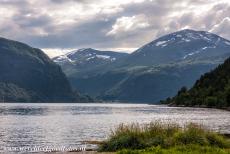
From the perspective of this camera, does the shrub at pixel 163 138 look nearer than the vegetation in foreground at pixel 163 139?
No

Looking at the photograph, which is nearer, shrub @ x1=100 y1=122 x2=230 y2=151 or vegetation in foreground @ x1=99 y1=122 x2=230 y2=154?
vegetation in foreground @ x1=99 y1=122 x2=230 y2=154

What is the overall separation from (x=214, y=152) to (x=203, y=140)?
8859 millimetres

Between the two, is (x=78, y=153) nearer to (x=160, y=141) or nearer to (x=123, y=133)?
(x=123, y=133)

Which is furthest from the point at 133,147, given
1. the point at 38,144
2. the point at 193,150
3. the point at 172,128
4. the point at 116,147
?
the point at 38,144

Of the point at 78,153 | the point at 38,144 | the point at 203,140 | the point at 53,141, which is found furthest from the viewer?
the point at 53,141

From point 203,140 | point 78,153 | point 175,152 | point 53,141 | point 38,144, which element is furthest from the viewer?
point 53,141

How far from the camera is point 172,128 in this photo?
48469mm

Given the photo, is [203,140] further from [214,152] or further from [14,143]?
[14,143]

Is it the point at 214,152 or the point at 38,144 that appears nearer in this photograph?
the point at 214,152

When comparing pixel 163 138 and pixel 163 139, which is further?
pixel 163 138

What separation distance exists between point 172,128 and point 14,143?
28775 millimetres

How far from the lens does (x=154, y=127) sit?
48656 millimetres

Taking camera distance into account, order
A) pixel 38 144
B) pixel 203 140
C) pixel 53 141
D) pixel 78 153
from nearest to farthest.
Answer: pixel 203 140
pixel 78 153
pixel 38 144
pixel 53 141

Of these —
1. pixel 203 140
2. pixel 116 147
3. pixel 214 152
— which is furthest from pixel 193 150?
pixel 116 147
